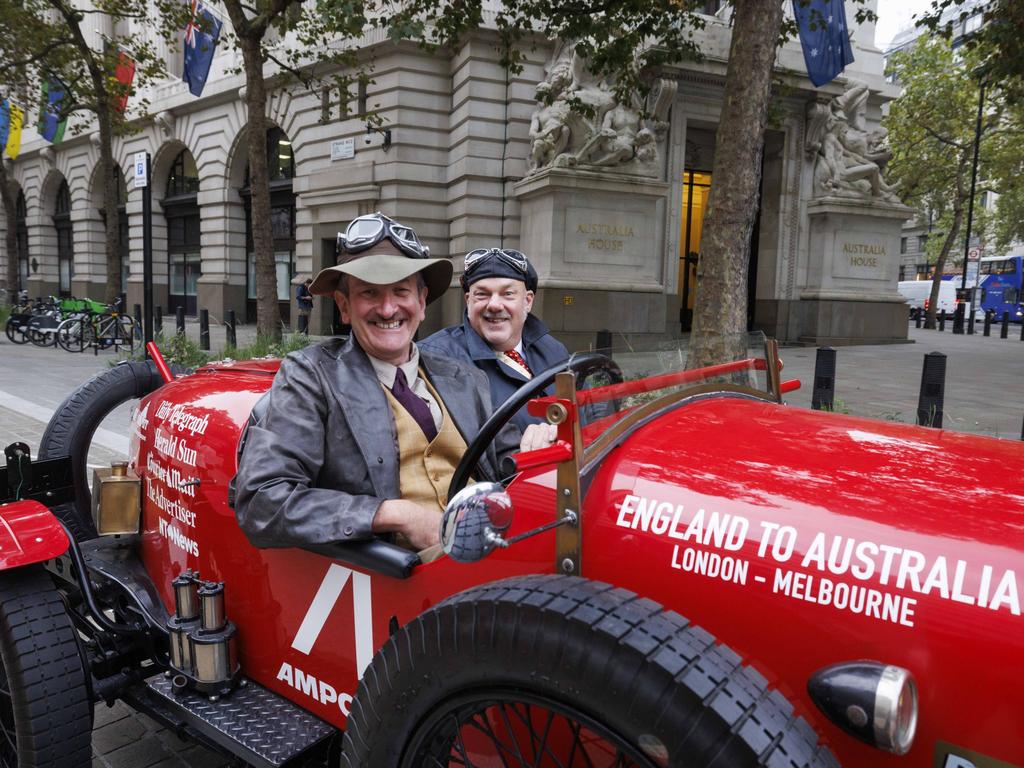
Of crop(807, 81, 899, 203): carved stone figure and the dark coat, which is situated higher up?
crop(807, 81, 899, 203): carved stone figure

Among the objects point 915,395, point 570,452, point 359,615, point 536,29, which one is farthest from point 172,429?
point 536,29

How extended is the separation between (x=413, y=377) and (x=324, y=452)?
1.38 feet

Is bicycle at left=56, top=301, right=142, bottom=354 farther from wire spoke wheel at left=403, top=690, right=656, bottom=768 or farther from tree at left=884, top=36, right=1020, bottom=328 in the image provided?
tree at left=884, top=36, right=1020, bottom=328

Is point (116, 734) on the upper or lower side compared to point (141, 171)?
lower

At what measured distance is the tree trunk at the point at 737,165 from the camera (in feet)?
24.3

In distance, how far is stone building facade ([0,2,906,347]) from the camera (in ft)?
50.5

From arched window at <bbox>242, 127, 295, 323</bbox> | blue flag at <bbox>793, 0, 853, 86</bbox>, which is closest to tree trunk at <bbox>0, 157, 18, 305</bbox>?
arched window at <bbox>242, 127, 295, 323</bbox>

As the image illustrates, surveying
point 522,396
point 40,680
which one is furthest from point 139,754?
point 522,396

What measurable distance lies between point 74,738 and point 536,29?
17.3 metres

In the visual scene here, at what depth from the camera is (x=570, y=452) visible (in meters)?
1.52

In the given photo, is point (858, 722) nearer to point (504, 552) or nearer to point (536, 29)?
point (504, 552)

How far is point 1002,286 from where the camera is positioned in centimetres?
4156

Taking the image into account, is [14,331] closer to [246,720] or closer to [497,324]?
[497,324]

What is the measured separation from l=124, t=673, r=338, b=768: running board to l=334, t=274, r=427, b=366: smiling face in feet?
3.49
